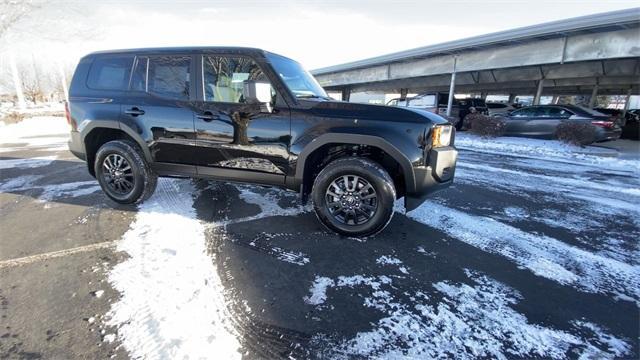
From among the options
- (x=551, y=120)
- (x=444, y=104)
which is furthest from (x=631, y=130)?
(x=444, y=104)

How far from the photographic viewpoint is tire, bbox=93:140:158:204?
13.5 ft

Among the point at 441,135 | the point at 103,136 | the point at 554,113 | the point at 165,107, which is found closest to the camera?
the point at 441,135

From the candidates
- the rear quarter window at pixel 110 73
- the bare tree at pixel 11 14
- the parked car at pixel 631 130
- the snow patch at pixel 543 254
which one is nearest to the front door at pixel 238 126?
the rear quarter window at pixel 110 73

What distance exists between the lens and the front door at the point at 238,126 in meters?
3.52

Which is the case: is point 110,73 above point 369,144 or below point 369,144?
above

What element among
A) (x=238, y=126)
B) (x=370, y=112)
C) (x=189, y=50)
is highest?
(x=189, y=50)

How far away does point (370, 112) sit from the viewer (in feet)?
10.9

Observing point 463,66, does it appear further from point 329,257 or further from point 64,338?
point 64,338

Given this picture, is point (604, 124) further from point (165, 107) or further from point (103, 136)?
point (103, 136)

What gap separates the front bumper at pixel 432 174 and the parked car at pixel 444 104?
552 inches

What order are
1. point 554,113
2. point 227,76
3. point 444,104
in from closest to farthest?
1. point 227,76
2. point 554,113
3. point 444,104

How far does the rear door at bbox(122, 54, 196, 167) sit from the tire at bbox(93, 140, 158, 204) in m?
0.29

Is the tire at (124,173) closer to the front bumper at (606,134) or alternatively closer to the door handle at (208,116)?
the door handle at (208,116)

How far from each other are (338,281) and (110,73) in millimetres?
3932
